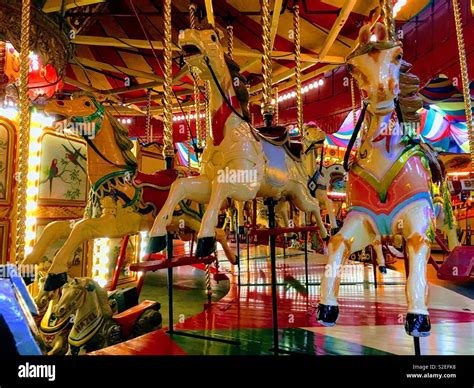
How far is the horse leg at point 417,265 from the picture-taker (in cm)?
121

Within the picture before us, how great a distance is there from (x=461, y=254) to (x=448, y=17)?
14.3 feet

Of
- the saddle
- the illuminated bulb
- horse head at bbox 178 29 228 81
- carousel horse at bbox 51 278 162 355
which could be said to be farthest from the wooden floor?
the illuminated bulb

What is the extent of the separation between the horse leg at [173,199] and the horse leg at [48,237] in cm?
99

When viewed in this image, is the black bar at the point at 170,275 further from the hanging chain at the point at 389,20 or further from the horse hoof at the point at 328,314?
the hanging chain at the point at 389,20

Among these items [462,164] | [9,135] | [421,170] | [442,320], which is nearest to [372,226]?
[421,170]

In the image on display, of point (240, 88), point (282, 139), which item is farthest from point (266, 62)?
point (282, 139)

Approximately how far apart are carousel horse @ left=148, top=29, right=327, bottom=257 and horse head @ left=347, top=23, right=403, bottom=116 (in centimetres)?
66

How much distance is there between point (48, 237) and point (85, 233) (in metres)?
0.26

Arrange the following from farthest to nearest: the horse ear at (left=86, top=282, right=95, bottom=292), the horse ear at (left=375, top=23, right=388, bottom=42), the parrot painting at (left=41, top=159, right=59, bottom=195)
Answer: the parrot painting at (left=41, top=159, right=59, bottom=195) < the horse ear at (left=86, top=282, right=95, bottom=292) < the horse ear at (left=375, top=23, right=388, bottom=42)

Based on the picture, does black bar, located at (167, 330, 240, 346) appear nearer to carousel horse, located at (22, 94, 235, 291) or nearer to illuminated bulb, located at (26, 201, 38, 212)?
carousel horse, located at (22, 94, 235, 291)

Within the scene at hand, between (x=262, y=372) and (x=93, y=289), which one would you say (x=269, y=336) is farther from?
(x=93, y=289)

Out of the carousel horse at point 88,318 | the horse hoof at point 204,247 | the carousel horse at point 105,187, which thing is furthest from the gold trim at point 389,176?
the carousel horse at point 88,318

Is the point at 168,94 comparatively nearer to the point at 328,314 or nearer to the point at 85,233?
the point at 85,233

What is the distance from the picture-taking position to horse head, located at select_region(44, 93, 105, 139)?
225 cm
